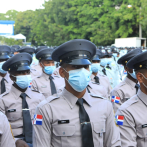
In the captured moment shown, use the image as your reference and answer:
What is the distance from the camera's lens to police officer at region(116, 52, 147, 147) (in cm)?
279

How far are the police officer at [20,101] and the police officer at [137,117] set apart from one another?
5.07ft

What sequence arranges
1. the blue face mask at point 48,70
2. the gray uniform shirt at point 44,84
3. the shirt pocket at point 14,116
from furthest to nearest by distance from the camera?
the blue face mask at point 48,70, the gray uniform shirt at point 44,84, the shirt pocket at point 14,116

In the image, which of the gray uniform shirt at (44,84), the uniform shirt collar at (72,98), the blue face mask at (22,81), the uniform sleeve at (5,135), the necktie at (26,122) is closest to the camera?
the uniform sleeve at (5,135)

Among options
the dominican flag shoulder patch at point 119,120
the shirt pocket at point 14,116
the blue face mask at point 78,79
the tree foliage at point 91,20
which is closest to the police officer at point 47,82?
the shirt pocket at point 14,116

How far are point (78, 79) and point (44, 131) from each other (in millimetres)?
564

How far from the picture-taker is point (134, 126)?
9.25 ft

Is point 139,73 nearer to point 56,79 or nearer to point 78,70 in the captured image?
point 78,70

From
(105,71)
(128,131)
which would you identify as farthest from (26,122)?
(105,71)

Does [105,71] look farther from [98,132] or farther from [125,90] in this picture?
[98,132]

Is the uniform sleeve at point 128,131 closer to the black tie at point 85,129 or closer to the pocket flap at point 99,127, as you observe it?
the pocket flap at point 99,127

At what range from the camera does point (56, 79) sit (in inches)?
238

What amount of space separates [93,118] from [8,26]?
185ft

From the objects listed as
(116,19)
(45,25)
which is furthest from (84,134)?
(45,25)

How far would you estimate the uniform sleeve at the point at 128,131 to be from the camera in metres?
2.78
